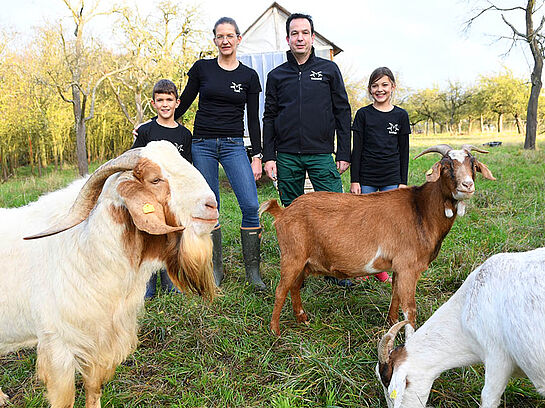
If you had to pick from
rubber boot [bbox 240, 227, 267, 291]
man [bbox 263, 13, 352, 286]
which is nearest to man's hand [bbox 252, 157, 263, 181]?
man [bbox 263, 13, 352, 286]

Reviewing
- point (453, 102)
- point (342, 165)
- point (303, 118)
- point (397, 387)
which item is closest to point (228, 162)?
point (303, 118)

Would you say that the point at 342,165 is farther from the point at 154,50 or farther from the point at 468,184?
the point at 154,50

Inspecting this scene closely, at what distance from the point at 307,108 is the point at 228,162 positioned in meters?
0.99

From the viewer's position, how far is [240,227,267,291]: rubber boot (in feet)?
14.2

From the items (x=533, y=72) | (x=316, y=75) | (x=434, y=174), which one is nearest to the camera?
(x=434, y=174)

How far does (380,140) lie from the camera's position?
13.4ft

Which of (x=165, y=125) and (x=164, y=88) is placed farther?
(x=165, y=125)

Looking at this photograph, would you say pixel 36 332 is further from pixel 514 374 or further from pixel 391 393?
pixel 514 374

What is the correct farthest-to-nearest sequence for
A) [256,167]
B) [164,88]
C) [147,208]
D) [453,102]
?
[453,102], [256,167], [164,88], [147,208]

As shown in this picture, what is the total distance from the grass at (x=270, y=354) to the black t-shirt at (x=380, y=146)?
1202 mm

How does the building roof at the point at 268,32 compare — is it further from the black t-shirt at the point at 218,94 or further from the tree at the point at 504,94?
the tree at the point at 504,94

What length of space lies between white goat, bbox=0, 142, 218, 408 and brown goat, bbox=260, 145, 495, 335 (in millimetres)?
1285

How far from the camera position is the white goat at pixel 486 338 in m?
2.05

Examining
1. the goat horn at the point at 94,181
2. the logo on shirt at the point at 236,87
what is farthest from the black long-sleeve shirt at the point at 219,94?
the goat horn at the point at 94,181
